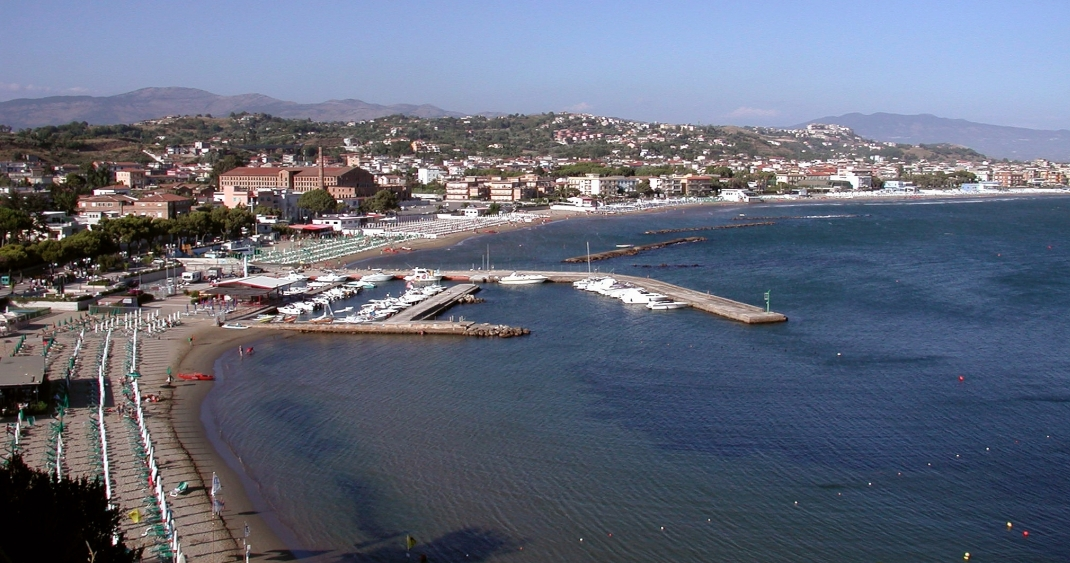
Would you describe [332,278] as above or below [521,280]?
above

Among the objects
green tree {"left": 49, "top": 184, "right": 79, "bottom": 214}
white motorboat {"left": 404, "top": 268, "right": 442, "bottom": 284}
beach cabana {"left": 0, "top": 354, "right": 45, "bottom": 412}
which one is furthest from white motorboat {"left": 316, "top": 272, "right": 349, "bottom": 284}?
green tree {"left": 49, "top": 184, "right": 79, "bottom": 214}

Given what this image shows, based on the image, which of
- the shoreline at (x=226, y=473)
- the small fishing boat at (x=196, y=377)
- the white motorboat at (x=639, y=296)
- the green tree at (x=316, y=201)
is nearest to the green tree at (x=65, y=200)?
the green tree at (x=316, y=201)

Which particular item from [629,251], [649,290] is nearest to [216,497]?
[649,290]

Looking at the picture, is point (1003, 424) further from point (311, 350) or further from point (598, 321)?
point (311, 350)

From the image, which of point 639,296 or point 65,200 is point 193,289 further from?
point 65,200

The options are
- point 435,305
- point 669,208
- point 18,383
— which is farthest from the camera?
point 669,208

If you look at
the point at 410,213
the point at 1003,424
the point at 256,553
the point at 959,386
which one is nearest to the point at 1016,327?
the point at 959,386

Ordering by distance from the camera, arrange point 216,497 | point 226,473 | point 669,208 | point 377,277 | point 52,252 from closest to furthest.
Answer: point 216,497 < point 226,473 < point 52,252 < point 377,277 < point 669,208
